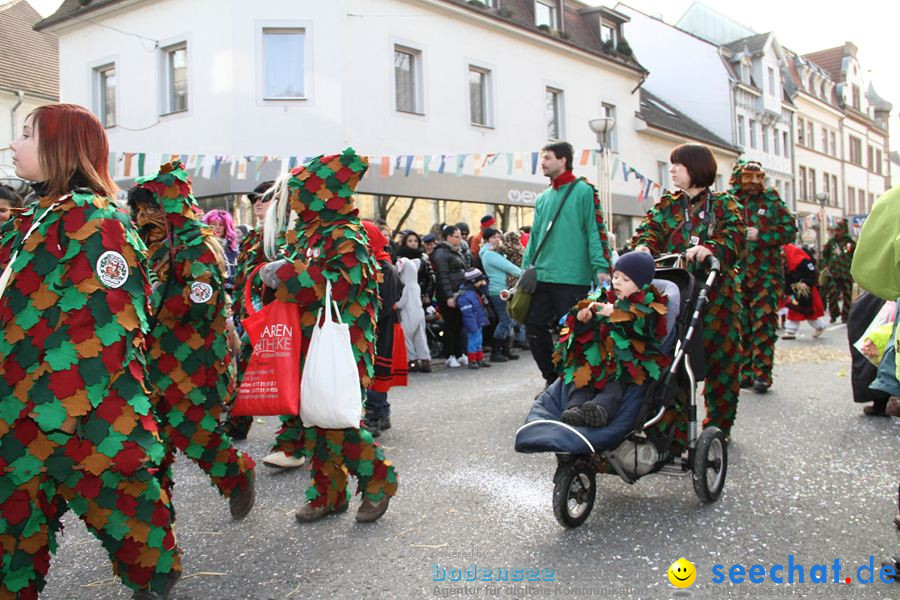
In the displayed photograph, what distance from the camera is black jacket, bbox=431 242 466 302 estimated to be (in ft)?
35.0

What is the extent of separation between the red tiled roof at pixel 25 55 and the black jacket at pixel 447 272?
1803 cm

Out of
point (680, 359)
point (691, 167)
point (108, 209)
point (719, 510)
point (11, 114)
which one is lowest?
point (719, 510)

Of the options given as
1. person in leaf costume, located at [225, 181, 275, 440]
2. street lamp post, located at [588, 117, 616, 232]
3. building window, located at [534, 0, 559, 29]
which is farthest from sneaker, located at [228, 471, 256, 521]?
building window, located at [534, 0, 559, 29]

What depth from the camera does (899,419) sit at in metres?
6.50

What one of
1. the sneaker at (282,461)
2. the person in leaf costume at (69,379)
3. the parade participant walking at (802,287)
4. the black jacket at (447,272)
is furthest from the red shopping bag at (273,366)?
the parade participant walking at (802,287)

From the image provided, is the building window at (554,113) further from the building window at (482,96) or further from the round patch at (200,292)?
the round patch at (200,292)

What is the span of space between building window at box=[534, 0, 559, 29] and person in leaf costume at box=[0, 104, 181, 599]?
22.7 metres

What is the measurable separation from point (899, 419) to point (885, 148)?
66326 millimetres

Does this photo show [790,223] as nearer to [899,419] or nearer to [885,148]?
[899,419]

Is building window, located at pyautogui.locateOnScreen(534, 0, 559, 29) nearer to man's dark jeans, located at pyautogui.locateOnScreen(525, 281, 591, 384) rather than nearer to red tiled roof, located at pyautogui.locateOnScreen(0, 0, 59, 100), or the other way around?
red tiled roof, located at pyautogui.locateOnScreen(0, 0, 59, 100)

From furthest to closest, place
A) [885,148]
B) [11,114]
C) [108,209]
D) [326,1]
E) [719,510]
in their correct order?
[885,148]
[11,114]
[326,1]
[719,510]
[108,209]

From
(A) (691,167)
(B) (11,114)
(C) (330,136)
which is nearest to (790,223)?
(A) (691,167)

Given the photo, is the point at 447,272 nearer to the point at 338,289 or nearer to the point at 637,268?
the point at 637,268

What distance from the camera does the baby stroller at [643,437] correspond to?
12.6ft
